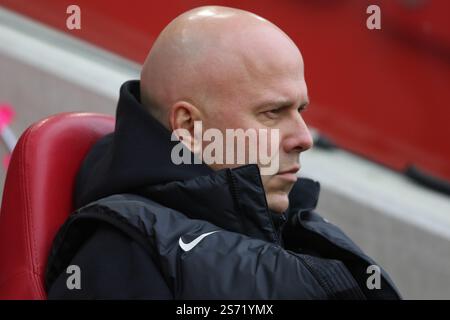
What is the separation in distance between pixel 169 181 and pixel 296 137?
0.23 metres

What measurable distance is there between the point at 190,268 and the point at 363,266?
12.4 inches

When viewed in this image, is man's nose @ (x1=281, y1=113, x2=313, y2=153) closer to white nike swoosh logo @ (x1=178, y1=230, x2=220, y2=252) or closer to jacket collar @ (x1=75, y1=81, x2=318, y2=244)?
jacket collar @ (x1=75, y1=81, x2=318, y2=244)

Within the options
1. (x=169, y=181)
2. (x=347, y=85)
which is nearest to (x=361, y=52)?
(x=347, y=85)

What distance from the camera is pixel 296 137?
5.09ft

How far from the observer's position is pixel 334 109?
10.2ft

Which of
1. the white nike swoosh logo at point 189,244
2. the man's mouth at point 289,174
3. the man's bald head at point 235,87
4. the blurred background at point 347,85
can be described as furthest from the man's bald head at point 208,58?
the blurred background at point 347,85

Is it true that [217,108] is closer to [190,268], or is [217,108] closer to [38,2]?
[190,268]

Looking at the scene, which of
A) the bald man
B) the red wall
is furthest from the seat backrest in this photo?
the red wall

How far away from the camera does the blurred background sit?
291 centimetres

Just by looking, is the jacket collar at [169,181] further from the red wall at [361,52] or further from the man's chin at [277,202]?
the red wall at [361,52]

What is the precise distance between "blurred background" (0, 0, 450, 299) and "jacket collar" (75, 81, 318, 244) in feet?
4.50

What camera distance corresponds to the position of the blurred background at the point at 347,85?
291cm
